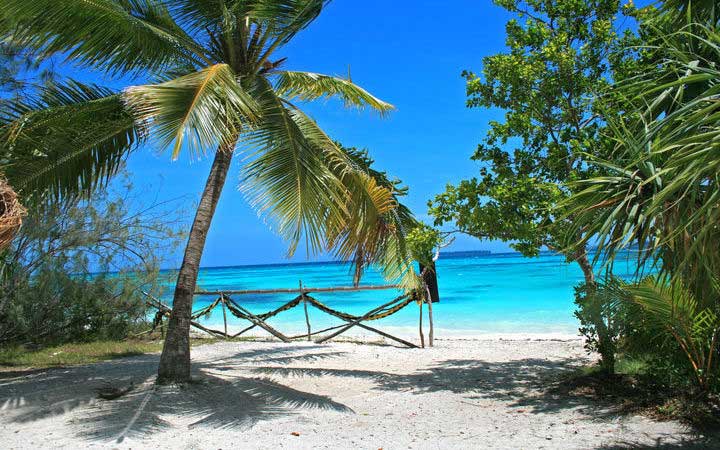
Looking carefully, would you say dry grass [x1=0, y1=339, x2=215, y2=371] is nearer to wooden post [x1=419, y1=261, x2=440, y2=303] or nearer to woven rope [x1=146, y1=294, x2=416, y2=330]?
woven rope [x1=146, y1=294, x2=416, y2=330]

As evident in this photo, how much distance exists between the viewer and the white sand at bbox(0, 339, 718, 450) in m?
4.93

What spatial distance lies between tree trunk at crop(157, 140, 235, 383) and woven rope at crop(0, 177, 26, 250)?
3.00 metres

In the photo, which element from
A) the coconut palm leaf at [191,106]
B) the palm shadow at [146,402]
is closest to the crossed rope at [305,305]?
the palm shadow at [146,402]

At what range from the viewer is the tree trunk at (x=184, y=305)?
6.52m

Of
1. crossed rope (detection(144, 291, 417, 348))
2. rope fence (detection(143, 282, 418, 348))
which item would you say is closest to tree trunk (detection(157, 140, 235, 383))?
rope fence (detection(143, 282, 418, 348))

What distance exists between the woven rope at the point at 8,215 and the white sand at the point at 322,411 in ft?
7.51

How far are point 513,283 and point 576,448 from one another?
3435 centimetres

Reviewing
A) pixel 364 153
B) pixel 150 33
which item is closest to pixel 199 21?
pixel 150 33

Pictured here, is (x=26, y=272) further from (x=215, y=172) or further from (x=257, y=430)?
(x=257, y=430)

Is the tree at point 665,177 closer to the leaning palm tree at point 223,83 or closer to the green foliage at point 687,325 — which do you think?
the green foliage at point 687,325

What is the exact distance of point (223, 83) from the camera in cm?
546

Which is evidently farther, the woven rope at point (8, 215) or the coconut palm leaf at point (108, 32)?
the coconut palm leaf at point (108, 32)

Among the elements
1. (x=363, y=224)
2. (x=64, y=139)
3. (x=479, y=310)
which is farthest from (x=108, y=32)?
(x=479, y=310)

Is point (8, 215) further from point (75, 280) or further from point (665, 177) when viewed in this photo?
point (75, 280)
